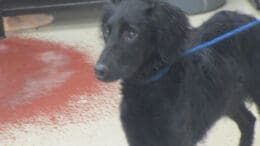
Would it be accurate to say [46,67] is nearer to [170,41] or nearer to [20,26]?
[20,26]

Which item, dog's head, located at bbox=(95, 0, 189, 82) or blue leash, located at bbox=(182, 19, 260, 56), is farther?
blue leash, located at bbox=(182, 19, 260, 56)

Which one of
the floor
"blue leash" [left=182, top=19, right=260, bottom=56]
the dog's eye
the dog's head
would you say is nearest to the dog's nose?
the dog's head

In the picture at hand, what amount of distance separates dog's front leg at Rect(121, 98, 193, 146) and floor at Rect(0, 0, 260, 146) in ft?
1.47

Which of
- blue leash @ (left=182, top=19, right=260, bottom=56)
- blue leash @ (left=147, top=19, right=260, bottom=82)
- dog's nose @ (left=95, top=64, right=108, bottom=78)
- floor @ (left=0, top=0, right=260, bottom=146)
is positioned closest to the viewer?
dog's nose @ (left=95, top=64, right=108, bottom=78)

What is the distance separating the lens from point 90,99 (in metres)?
2.82

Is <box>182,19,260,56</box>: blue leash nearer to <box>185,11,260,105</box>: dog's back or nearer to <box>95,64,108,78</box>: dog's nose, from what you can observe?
<box>185,11,260,105</box>: dog's back

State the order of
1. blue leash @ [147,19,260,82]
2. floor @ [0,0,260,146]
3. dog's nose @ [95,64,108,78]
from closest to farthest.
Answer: dog's nose @ [95,64,108,78] → blue leash @ [147,19,260,82] → floor @ [0,0,260,146]

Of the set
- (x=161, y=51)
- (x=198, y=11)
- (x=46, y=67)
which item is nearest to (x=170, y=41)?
(x=161, y=51)

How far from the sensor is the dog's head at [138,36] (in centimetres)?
152

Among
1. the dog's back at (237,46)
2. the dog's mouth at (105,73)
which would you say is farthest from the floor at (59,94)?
the dog's mouth at (105,73)

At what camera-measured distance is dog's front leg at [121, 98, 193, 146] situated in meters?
1.63

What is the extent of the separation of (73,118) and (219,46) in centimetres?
108

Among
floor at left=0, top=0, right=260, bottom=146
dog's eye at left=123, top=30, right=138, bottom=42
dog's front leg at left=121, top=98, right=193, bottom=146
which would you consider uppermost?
dog's eye at left=123, top=30, right=138, bottom=42

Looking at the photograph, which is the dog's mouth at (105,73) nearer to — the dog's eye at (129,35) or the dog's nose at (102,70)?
the dog's nose at (102,70)
